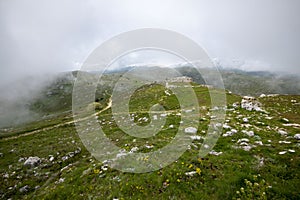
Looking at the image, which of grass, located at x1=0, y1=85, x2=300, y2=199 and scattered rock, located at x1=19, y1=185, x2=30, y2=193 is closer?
grass, located at x1=0, y1=85, x2=300, y2=199

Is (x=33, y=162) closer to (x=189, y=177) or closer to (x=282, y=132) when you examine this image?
(x=189, y=177)

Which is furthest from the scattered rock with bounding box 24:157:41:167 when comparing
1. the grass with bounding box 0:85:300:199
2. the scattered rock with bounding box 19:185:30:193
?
the scattered rock with bounding box 19:185:30:193

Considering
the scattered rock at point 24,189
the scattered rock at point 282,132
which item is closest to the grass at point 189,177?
the scattered rock at point 24,189

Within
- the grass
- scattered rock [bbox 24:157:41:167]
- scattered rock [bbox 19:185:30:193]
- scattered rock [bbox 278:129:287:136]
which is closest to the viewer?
the grass

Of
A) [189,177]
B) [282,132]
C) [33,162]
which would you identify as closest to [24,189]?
[33,162]

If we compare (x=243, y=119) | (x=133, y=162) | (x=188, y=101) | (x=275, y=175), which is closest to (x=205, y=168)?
(x=275, y=175)

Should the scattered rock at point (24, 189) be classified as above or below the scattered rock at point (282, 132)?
below

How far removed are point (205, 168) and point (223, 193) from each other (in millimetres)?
2819

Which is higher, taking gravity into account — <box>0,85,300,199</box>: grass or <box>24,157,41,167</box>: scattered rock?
<box>0,85,300,199</box>: grass

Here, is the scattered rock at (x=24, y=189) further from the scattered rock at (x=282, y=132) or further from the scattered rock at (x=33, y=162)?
the scattered rock at (x=282, y=132)

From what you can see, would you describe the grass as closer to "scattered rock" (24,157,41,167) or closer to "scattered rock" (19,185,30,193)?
"scattered rock" (19,185,30,193)

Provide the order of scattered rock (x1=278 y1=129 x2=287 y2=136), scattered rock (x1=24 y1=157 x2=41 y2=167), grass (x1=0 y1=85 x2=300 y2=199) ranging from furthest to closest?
1. scattered rock (x1=24 y1=157 x2=41 y2=167)
2. scattered rock (x1=278 y1=129 x2=287 y2=136)
3. grass (x1=0 y1=85 x2=300 y2=199)

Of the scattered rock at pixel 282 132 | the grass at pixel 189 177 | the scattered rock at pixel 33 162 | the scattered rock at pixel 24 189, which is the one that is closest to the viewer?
the grass at pixel 189 177

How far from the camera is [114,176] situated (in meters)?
15.7
